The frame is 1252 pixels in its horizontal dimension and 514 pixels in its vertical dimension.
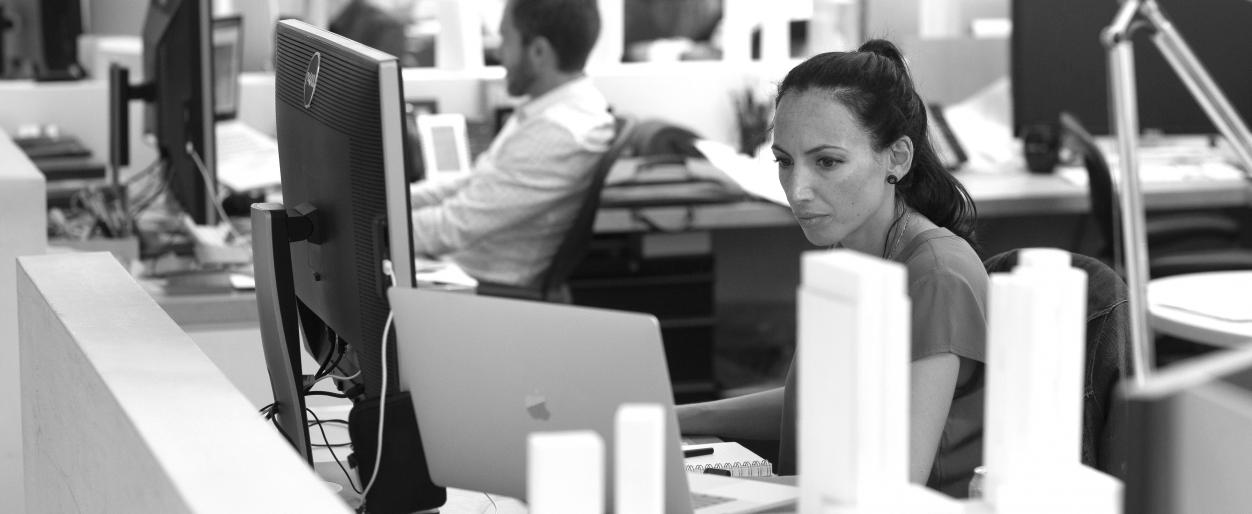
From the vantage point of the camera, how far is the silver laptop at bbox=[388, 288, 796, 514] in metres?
1.03

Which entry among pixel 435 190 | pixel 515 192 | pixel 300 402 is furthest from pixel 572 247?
pixel 300 402

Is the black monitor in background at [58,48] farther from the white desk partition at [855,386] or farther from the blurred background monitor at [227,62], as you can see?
the white desk partition at [855,386]

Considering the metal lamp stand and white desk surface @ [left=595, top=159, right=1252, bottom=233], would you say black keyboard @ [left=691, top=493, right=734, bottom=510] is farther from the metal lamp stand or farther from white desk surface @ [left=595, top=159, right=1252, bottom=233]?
white desk surface @ [left=595, top=159, right=1252, bottom=233]

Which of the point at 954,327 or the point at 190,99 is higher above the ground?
the point at 190,99

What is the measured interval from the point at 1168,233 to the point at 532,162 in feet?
5.22

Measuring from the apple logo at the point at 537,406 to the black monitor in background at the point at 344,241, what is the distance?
0.63ft

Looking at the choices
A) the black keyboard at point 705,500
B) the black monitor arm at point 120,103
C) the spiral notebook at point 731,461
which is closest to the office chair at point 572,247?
the black monitor arm at point 120,103

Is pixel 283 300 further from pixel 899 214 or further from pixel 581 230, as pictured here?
pixel 581 230

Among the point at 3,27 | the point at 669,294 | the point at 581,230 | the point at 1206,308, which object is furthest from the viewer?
the point at 3,27

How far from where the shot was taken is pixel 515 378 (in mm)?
1080

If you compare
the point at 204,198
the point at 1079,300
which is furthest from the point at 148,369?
the point at 204,198

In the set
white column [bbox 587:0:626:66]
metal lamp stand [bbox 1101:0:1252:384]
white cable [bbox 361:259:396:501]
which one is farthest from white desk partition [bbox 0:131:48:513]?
white column [bbox 587:0:626:66]

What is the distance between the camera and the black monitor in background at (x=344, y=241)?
1.22 m

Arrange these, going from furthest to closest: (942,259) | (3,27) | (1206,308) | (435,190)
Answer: (3,27), (435,190), (1206,308), (942,259)
